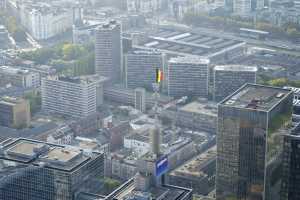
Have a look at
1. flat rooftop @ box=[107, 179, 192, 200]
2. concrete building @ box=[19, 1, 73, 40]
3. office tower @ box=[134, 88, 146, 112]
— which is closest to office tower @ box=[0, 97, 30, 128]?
office tower @ box=[134, 88, 146, 112]

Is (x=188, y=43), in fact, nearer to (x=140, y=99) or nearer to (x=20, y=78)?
(x=140, y=99)

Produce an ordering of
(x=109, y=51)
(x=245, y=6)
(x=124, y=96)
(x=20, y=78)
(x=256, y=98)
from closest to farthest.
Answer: (x=256, y=98)
(x=124, y=96)
(x=20, y=78)
(x=109, y=51)
(x=245, y=6)

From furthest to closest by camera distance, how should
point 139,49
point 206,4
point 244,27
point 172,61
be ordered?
point 206,4, point 244,27, point 139,49, point 172,61

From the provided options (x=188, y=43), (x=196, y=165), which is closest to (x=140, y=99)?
(x=196, y=165)

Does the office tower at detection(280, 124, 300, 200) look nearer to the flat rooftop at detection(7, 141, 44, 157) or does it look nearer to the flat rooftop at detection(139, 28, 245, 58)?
the flat rooftop at detection(7, 141, 44, 157)

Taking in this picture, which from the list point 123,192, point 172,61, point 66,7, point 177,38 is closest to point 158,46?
point 177,38

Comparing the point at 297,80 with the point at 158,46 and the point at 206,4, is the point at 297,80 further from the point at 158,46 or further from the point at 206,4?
the point at 206,4
